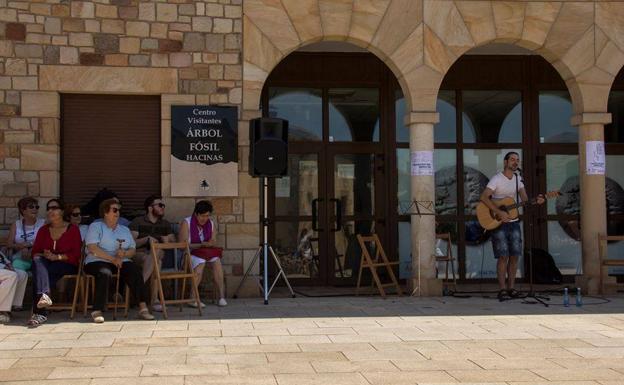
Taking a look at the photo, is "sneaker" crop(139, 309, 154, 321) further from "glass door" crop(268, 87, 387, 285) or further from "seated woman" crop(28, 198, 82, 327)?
"glass door" crop(268, 87, 387, 285)

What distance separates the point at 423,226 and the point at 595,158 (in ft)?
7.66

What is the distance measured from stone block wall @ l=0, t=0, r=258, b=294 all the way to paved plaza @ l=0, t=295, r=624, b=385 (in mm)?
1400

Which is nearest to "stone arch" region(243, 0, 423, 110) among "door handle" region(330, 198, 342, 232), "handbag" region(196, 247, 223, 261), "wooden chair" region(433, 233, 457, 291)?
"handbag" region(196, 247, 223, 261)

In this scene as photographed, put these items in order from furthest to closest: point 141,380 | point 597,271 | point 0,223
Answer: point 597,271
point 0,223
point 141,380

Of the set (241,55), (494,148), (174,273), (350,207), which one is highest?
(241,55)

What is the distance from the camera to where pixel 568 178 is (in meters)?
11.5

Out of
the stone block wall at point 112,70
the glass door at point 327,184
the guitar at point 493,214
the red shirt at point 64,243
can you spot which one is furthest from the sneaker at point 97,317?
the guitar at point 493,214

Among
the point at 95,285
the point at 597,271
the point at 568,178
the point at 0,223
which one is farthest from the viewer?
the point at 568,178

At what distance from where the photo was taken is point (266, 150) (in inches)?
338

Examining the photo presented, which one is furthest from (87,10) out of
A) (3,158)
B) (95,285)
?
(95,285)

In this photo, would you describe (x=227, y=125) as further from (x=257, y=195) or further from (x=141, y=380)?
(x=141, y=380)

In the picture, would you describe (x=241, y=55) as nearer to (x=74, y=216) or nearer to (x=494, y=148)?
(x=74, y=216)

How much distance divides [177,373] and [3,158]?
478cm

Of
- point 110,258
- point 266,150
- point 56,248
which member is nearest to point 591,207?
point 266,150
